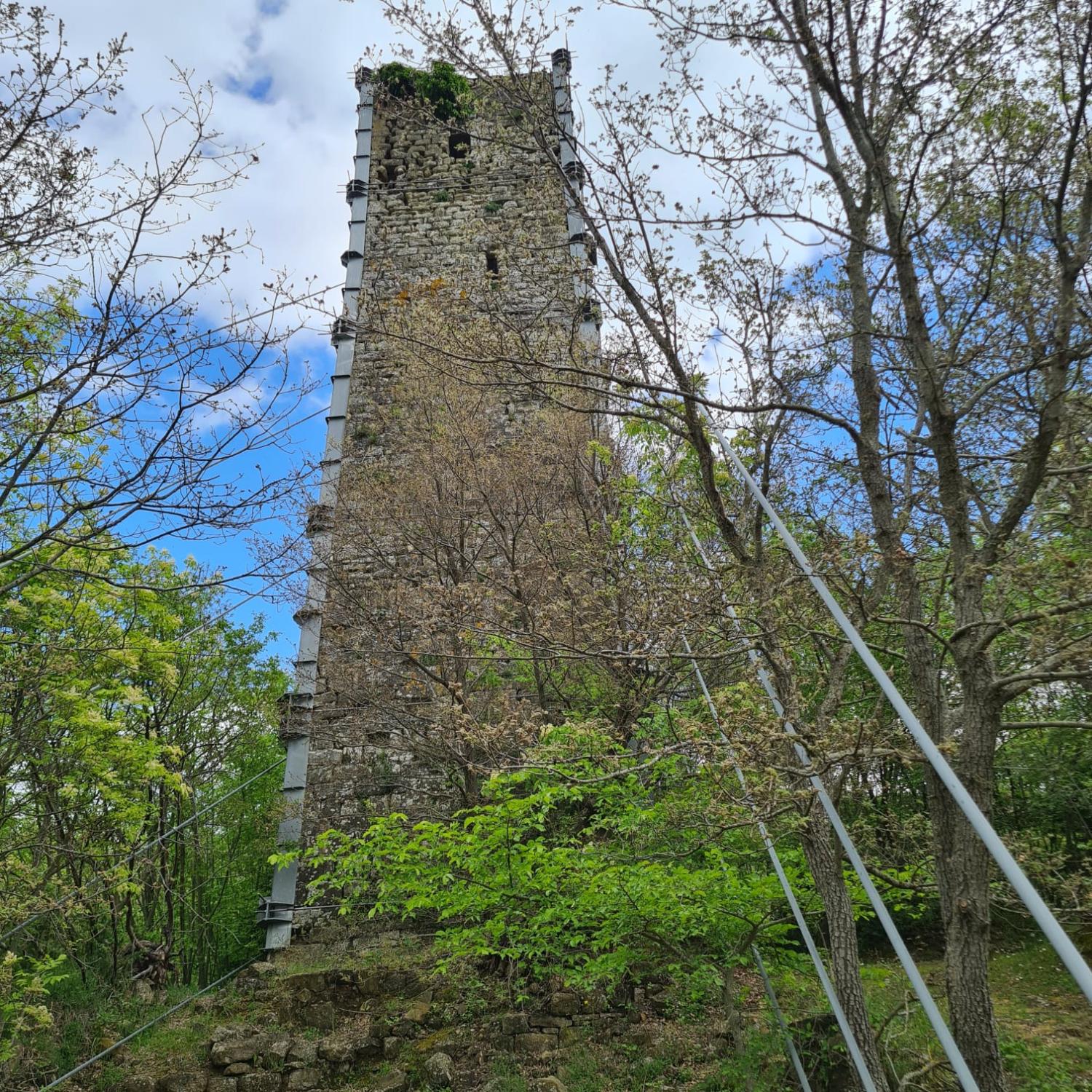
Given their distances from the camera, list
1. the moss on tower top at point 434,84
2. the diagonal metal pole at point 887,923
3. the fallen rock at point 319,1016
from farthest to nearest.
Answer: the moss on tower top at point 434,84 → the fallen rock at point 319,1016 → the diagonal metal pole at point 887,923

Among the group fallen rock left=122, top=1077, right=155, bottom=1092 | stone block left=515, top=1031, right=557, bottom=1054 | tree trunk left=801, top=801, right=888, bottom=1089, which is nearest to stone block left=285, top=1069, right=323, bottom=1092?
fallen rock left=122, top=1077, right=155, bottom=1092

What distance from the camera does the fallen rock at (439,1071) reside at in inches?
225

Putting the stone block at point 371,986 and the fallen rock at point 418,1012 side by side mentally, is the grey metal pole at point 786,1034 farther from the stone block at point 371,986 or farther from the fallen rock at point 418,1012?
the stone block at point 371,986

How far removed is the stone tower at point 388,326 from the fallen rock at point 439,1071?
1.78m

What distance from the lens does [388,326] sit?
780 centimetres

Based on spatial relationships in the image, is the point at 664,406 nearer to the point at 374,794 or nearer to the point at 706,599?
the point at 706,599

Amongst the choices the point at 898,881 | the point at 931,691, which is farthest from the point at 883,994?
the point at 931,691

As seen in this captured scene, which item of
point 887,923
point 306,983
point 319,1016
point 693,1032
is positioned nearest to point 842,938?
point 887,923

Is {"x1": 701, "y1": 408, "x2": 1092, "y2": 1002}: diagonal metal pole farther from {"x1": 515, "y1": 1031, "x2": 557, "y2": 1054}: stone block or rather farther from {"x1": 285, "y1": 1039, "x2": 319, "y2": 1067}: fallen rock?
{"x1": 285, "y1": 1039, "x2": 319, "y2": 1067}: fallen rock

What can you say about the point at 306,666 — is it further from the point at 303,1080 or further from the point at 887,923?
the point at 887,923

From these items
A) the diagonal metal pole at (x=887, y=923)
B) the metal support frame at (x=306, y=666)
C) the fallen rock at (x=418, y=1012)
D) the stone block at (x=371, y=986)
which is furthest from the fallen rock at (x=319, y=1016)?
the diagonal metal pole at (x=887, y=923)

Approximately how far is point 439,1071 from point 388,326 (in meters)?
5.93

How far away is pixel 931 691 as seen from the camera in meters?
3.72

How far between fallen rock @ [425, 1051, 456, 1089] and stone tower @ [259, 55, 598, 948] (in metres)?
1.78
